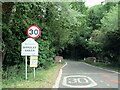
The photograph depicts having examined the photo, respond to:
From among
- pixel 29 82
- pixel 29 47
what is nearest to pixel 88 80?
pixel 29 82

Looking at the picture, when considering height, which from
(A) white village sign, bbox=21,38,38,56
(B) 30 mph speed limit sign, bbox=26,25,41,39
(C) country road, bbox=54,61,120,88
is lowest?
(C) country road, bbox=54,61,120,88

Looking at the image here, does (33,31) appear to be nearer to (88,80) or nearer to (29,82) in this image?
(29,82)

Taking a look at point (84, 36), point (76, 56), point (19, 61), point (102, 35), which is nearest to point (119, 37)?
point (102, 35)

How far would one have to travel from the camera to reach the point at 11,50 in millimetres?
11875

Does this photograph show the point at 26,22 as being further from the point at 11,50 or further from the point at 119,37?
the point at 119,37

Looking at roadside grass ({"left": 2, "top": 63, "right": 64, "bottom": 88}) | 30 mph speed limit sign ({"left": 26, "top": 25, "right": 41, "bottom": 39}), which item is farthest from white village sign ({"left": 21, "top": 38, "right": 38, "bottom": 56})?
roadside grass ({"left": 2, "top": 63, "right": 64, "bottom": 88})

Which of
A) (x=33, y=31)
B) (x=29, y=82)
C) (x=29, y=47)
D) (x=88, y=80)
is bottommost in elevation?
(x=88, y=80)

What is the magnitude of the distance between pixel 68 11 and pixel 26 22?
162 inches

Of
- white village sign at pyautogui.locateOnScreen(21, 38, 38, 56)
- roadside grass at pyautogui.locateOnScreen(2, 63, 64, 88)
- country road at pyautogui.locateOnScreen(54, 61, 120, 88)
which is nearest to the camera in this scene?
roadside grass at pyautogui.locateOnScreen(2, 63, 64, 88)

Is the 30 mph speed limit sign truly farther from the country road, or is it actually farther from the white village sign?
the country road

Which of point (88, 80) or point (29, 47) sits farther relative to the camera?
point (88, 80)

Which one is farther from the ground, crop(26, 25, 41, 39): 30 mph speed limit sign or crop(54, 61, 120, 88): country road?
crop(26, 25, 41, 39): 30 mph speed limit sign

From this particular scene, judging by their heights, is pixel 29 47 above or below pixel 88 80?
above

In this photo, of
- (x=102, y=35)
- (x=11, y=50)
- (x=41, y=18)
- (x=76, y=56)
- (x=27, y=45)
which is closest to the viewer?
(x=27, y=45)
